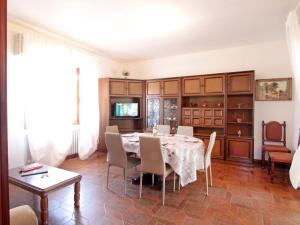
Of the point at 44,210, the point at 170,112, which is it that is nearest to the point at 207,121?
the point at 170,112

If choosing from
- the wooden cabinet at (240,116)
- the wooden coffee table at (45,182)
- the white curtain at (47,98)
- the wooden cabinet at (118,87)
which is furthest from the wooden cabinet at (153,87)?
the wooden coffee table at (45,182)

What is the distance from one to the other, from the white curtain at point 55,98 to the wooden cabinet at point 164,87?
1.45m

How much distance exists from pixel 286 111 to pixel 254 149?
103 cm

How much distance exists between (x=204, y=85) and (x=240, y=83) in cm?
76

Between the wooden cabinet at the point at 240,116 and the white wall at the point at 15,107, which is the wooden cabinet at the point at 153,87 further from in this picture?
the white wall at the point at 15,107

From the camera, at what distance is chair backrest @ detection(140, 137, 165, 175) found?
2.37 meters

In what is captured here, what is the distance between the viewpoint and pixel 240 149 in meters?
4.05

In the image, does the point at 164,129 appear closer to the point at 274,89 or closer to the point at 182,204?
the point at 182,204

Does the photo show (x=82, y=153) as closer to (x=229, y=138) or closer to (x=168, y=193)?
(x=168, y=193)

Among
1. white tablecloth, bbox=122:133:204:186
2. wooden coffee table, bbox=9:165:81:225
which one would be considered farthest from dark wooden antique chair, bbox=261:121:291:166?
wooden coffee table, bbox=9:165:81:225

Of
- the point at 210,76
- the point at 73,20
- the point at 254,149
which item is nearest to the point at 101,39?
the point at 73,20

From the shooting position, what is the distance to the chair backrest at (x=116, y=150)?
106 inches

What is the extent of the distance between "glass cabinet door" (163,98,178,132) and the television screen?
2.67ft

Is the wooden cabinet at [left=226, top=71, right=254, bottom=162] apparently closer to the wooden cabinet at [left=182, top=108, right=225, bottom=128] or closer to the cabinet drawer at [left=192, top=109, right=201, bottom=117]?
the wooden cabinet at [left=182, top=108, right=225, bottom=128]
